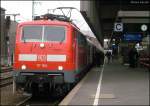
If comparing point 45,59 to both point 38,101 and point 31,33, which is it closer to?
point 31,33

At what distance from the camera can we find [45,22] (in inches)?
758

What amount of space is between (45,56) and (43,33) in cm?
103

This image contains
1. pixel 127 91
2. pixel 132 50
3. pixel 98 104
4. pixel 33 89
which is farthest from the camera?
pixel 132 50

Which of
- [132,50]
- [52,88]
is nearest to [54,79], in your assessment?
[52,88]

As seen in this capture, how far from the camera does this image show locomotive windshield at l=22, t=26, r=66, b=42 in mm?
18984

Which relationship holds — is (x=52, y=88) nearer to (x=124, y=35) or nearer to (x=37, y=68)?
(x=37, y=68)

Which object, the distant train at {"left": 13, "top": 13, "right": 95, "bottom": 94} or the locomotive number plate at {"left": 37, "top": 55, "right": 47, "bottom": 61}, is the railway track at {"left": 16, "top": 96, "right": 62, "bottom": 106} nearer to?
the distant train at {"left": 13, "top": 13, "right": 95, "bottom": 94}

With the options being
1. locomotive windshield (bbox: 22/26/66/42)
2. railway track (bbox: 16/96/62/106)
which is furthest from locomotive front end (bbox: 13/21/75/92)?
railway track (bbox: 16/96/62/106)

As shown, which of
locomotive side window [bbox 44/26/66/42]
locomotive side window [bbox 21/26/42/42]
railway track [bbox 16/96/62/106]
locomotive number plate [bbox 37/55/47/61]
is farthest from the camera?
locomotive side window [bbox 21/26/42/42]

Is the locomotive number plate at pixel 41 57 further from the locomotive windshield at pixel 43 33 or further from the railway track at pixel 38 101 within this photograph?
the railway track at pixel 38 101

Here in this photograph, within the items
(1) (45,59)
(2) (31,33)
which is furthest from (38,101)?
(2) (31,33)

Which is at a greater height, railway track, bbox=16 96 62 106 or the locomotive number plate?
the locomotive number plate

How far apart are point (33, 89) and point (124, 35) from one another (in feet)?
88.6

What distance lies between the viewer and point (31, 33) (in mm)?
19188
